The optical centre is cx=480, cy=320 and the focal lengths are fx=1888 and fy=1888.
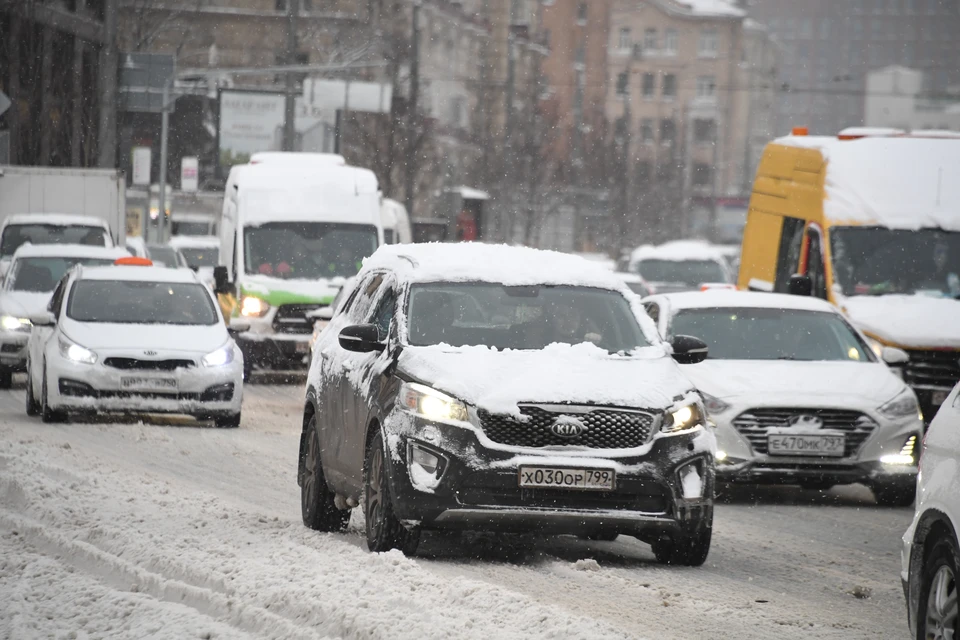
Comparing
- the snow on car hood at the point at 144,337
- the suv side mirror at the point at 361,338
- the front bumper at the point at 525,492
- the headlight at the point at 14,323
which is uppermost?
the suv side mirror at the point at 361,338

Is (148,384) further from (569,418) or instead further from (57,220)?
(57,220)

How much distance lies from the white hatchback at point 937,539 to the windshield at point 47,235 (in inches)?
874

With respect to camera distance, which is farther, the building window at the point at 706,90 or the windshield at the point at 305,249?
the building window at the point at 706,90

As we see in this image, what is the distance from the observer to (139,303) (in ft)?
60.0

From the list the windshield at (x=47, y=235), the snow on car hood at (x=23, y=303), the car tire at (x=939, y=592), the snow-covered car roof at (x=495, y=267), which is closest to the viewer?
the car tire at (x=939, y=592)

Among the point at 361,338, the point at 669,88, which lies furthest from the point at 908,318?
the point at 669,88

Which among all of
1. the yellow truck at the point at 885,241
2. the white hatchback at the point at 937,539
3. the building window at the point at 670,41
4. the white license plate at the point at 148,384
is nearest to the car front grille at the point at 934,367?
the yellow truck at the point at 885,241

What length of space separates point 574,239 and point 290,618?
88927 mm

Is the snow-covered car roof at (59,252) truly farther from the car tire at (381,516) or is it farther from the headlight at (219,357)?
the car tire at (381,516)

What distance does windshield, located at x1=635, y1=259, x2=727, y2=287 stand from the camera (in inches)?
1521

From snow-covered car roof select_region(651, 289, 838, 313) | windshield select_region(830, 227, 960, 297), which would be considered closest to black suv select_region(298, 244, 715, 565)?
snow-covered car roof select_region(651, 289, 838, 313)

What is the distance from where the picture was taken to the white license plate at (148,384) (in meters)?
17.1

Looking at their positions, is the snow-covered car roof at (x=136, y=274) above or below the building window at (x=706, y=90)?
below

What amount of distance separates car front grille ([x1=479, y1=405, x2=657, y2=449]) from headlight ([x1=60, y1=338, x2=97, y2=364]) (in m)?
8.78
